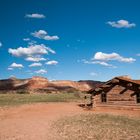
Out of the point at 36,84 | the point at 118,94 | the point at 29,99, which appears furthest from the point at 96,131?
the point at 36,84

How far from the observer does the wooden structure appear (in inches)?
1190

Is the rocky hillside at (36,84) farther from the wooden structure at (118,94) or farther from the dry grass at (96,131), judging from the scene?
the dry grass at (96,131)

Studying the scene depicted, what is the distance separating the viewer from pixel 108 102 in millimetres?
31984

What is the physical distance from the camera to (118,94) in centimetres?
3142

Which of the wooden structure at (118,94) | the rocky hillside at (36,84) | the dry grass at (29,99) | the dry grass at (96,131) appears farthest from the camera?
the rocky hillside at (36,84)

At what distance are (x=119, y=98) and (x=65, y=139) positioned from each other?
17883 mm

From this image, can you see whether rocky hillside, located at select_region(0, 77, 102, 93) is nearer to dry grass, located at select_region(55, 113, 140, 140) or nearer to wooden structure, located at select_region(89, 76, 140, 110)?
wooden structure, located at select_region(89, 76, 140, 110)

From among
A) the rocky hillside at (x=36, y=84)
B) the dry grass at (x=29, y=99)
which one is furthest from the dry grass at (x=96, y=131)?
the rocky hillside at (x=36, y=84)

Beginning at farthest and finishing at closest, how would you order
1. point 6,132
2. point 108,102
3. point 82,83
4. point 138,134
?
point 82,83
point 108,102
point 6,132
point 138,134

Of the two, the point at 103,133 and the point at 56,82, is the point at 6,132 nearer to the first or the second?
the point at 103,133

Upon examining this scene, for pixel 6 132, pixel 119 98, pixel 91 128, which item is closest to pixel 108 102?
pixel 119 98

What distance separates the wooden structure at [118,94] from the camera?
30234 millimetres

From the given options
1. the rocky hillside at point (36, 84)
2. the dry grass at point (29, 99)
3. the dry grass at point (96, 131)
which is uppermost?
the rocky hillside at point (36, 84)

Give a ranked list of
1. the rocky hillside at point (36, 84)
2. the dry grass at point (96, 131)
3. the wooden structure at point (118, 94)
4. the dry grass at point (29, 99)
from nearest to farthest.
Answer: the dry grass at point (96, 131) < the wooden structure at point (118, 94) < the dry grass at point (29, 99) < the rocky hillside at point (36, 84)
